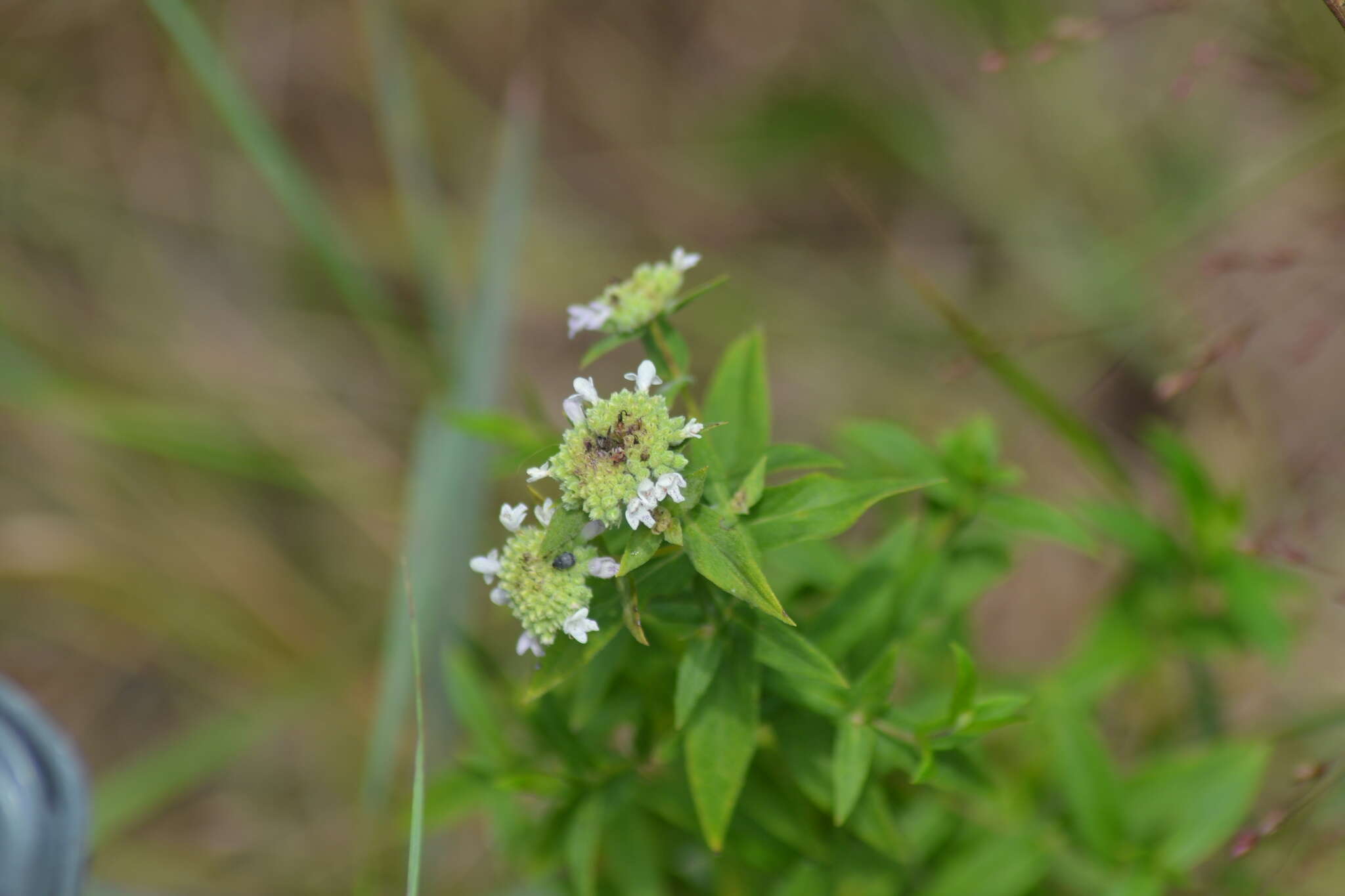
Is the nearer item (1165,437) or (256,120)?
(1165,437)

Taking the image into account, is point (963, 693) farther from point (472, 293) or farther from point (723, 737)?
point (472, 293)

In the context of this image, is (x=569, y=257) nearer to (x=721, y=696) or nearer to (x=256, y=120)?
(x=256, y=120)

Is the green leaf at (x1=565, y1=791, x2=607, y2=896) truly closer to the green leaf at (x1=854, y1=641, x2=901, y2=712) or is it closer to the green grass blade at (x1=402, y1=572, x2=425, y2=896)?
the green grass blade at (x1=402, y1=572, x2=425, y2=896)

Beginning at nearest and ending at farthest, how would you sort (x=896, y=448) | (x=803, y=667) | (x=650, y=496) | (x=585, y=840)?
(x=650, y=496), (x=803, y=667), (x=585, y=840), (x=896, y=448)

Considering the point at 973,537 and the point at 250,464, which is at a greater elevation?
the point at 250,464

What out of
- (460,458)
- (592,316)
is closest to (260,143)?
(460,458)

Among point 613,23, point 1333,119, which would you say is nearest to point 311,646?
point 613,23
